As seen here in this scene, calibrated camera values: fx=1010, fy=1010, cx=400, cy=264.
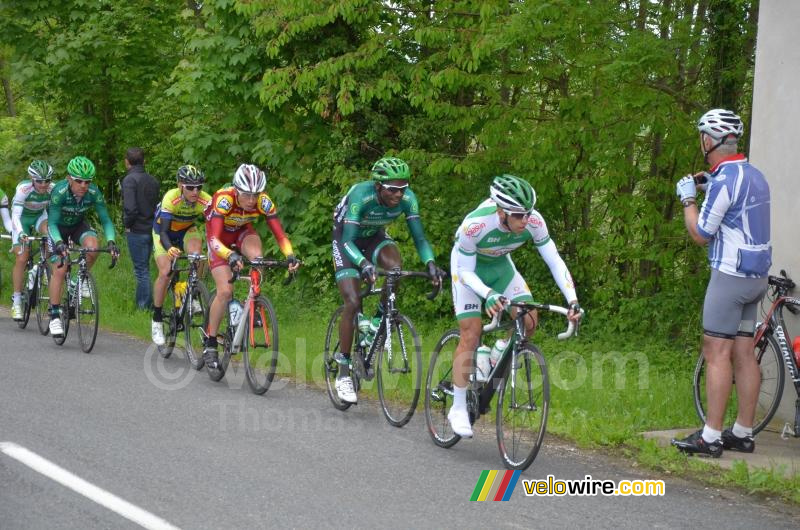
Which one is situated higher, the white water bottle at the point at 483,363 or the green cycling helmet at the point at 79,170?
the green cycling helmet at the point at 79,170

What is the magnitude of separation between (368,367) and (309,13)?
6.64m

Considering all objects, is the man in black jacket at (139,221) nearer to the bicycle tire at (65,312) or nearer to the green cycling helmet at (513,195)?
the bicycle tire at (65,312)

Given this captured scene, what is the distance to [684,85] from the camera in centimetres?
1128

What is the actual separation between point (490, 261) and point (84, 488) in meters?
3.24

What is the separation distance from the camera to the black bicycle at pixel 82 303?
11.8m

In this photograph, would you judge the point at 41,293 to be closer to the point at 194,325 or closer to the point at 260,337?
the point at 194,325

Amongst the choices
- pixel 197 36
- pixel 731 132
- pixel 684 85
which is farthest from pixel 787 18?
pixel 197 36

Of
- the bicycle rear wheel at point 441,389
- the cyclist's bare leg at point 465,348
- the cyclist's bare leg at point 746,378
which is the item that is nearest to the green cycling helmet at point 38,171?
the bicycle rear wheel at point 441,389

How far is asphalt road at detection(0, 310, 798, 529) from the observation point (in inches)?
230

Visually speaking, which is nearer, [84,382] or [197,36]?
[84,382]

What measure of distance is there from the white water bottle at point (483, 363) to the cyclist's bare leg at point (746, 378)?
5.80 ft

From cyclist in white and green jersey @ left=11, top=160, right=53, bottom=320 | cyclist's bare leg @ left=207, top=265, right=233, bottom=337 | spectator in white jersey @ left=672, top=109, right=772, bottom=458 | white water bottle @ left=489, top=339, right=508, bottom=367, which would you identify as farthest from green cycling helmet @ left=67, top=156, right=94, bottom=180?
spectator in white jersey @ left=672, top=109, right=772, bottom=458

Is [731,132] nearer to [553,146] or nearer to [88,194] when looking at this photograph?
[553,146]

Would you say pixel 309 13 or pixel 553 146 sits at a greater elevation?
pixel 309 13
